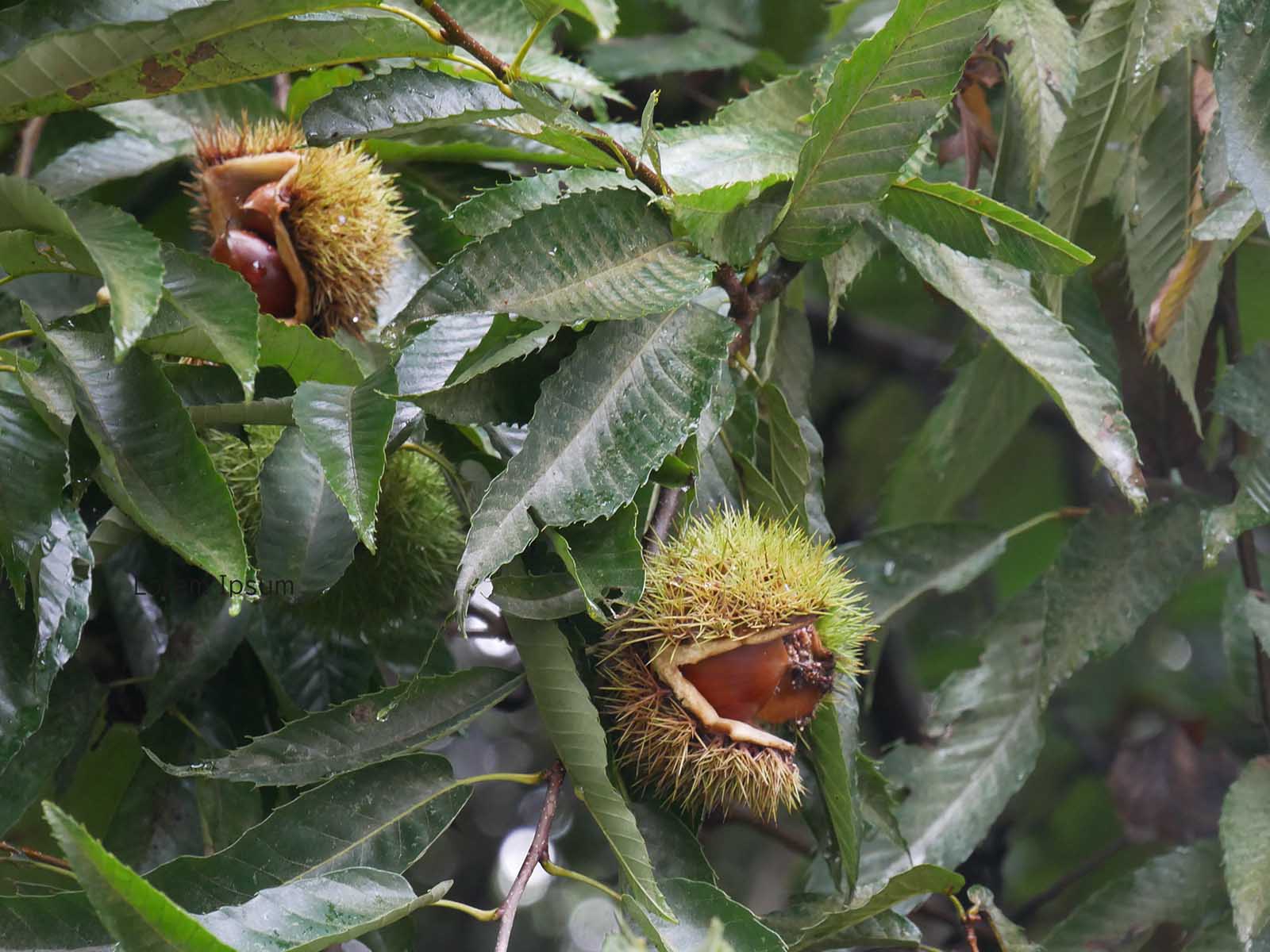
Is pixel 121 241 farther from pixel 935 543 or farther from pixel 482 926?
pixel 482 926

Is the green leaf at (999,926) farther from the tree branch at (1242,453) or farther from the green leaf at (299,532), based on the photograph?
the green leaf at (299,532)

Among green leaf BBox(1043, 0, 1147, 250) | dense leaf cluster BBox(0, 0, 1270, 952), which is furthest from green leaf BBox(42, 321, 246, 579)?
green leaf BBox(1043, 0, 1147, 250)

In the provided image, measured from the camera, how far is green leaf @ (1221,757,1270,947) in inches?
37.9

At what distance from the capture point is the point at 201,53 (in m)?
0.79

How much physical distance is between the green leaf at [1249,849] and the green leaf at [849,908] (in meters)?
0.24

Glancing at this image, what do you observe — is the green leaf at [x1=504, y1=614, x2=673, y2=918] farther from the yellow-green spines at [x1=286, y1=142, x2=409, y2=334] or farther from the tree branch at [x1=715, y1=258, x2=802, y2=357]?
the yellow-green spines at [x1=286, y1=142, x2=409, y2=334]

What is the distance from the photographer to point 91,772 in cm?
120

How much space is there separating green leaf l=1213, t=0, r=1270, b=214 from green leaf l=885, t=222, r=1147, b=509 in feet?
0.56

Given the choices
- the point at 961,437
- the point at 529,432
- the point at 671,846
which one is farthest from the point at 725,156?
the point at 961,437

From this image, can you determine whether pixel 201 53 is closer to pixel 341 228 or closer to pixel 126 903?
pixel 341 228

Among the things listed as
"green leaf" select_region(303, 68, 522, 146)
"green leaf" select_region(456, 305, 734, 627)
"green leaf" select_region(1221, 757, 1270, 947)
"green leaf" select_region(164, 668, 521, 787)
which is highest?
"green leaf" select_region(303, 68, 522, 146)

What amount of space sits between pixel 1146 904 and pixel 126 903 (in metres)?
0.99

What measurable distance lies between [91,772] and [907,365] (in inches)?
55.7

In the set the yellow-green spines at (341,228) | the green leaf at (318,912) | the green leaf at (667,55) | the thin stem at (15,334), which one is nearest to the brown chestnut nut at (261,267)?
the yellow-green spines at (341,228)
